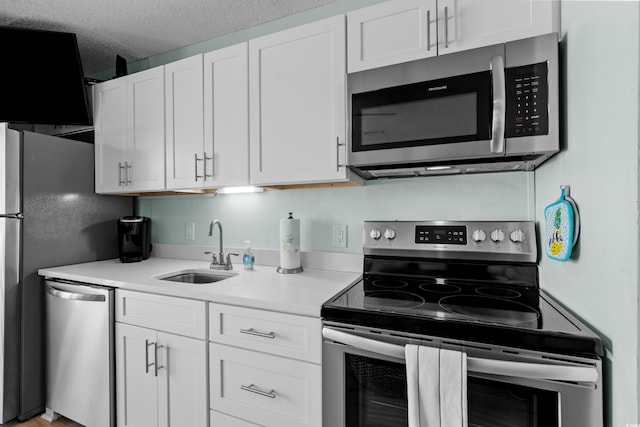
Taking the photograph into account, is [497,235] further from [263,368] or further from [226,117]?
[226,117]

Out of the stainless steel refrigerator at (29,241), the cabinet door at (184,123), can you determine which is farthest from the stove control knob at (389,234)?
the stainless steel refrigerator at (29,241)

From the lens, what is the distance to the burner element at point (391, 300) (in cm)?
113

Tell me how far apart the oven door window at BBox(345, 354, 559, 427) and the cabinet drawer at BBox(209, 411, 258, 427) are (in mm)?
484

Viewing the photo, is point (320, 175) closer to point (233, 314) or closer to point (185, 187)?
point (233, 314)

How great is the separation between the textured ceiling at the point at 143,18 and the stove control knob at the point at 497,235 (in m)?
1.60

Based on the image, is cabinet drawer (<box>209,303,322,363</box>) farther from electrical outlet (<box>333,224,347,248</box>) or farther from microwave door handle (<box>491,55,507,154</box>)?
microwave door handle (<box>491,55,507,154</box>)

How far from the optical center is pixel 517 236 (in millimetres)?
1372

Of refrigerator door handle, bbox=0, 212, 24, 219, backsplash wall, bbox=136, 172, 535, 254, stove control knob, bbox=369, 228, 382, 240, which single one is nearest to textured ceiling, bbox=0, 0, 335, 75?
backsplash wall, bbox=136, 172, 535, 254

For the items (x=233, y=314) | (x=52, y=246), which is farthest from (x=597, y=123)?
(x=52, y=246)

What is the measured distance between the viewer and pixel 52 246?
2.01 meters

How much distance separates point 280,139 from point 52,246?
1.66m

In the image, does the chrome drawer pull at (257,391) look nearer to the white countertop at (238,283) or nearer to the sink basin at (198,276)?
the white countertop at (238,283)

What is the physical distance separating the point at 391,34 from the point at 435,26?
181 millimetres

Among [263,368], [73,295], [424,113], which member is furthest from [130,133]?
[424,113]
